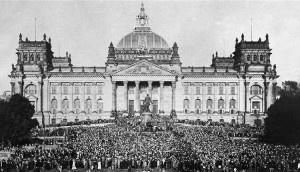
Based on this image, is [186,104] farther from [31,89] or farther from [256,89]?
[31,89]

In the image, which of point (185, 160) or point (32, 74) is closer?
point (185, 160)

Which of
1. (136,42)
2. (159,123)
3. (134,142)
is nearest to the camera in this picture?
(134,142)

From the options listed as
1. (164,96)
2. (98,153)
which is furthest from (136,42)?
(98,153)

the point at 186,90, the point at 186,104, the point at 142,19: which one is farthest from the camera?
the point at 142,19

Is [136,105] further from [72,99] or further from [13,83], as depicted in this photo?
[13,83]

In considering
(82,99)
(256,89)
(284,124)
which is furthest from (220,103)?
(284,124)

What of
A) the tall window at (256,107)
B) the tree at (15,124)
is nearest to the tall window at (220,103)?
the tall window at (256,107)

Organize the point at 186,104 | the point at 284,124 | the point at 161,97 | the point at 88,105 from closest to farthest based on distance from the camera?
the point at 284,124, the point at 161,97, the point at 88,105, the point at 186,104
